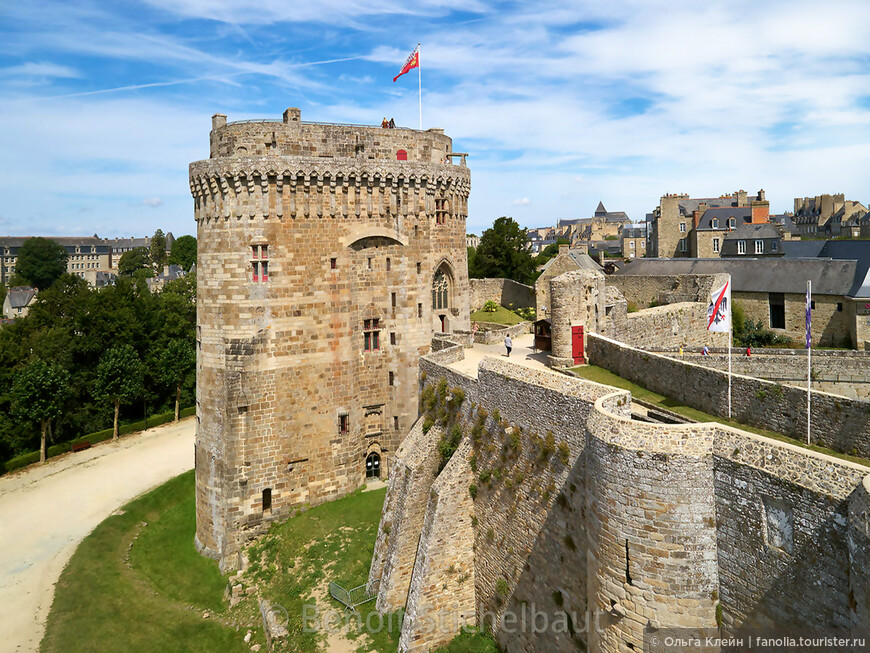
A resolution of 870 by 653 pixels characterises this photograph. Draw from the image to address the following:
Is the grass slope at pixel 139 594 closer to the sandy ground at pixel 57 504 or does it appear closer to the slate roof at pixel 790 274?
the sandy ground at pixel 57 504

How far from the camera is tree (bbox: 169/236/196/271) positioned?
396 ft

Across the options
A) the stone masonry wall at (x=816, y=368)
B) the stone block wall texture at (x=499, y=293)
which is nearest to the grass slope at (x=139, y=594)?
the stone masonry wall at (x=816, y=368)

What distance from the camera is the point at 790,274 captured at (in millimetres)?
35031

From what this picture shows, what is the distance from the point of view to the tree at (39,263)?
372 ft

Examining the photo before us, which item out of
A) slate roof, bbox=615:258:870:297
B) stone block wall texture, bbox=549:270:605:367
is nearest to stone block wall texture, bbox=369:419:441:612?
stone block wall texture, bbox=549:270:605:367

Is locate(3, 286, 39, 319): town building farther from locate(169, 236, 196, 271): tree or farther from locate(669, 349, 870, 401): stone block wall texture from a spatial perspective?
locate(669, 349, 870, 401): stone block wall texture

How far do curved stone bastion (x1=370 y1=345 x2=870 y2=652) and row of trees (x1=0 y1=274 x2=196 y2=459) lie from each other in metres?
30.6

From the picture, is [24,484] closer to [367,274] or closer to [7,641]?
[7,641]

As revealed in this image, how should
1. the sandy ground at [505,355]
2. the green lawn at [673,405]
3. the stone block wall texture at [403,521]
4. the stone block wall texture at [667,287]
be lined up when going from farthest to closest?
the stone block wall texture at [667,287]
the sandy ground at [505,355]
the stone block wall texture at [403,521]
the green lawn at [673,405]

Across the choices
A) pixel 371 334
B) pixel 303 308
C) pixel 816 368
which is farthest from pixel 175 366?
pixel 816 368

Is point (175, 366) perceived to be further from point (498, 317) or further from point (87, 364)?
point (498, 317)

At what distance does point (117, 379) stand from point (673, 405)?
38045 millimetres

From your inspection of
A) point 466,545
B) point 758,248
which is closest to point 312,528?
point 466,545

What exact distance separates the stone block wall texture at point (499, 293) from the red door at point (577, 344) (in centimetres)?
2642
